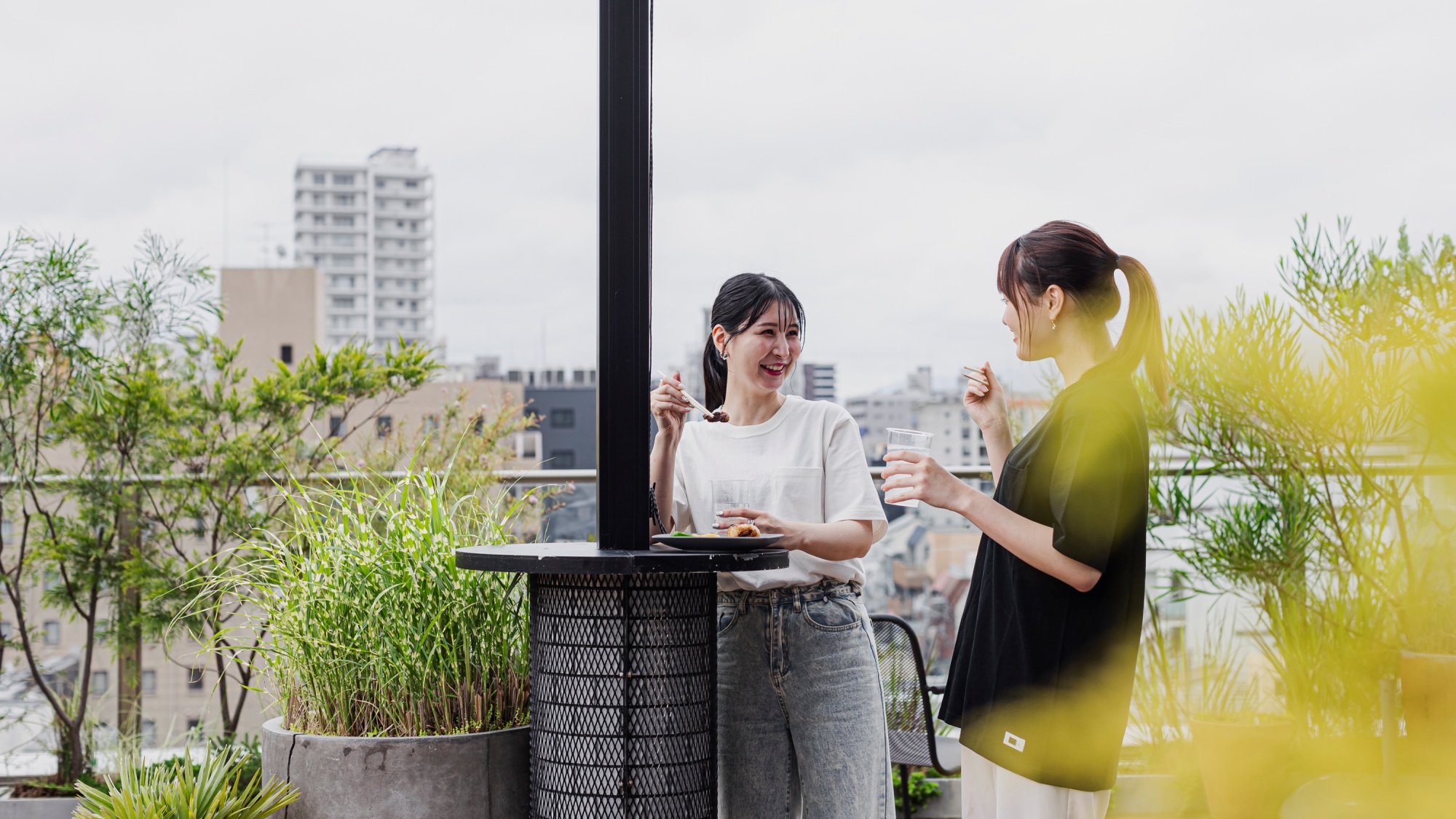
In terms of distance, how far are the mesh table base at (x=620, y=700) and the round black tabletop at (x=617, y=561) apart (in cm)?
6

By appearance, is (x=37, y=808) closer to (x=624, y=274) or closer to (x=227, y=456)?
(x=227, y=456)

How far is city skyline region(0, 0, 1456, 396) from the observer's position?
5.08 ft

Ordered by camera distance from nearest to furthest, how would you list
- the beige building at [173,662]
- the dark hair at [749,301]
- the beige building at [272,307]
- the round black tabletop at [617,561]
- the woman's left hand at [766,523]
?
the round black tabletop at [617,561]
the woman's left hand at [766,523]
the dark hair at [749,301]
the beige building at [173,662]
the beige building at [272,307]

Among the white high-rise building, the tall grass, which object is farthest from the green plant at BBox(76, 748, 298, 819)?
the white high-rise building

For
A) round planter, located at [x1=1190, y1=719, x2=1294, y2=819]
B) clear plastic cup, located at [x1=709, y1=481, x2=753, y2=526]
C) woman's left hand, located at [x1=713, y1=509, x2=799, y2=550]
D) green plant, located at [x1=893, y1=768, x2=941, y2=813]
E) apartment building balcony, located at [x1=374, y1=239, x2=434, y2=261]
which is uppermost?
apartment building balcony, located at [x1=374, y1=239, x2=434, y2=261]

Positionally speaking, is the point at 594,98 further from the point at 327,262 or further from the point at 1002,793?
the point at 327,262

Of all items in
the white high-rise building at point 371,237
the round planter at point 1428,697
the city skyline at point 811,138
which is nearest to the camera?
the city skyline at point 811,138

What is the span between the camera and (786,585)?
176 cm

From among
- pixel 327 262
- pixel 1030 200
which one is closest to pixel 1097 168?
pixel 1030 200

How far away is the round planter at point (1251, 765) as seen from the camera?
9.82 feet

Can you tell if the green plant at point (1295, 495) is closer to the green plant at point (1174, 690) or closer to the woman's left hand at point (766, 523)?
the green plant at point (1174, 690)

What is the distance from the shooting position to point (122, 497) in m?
3.31

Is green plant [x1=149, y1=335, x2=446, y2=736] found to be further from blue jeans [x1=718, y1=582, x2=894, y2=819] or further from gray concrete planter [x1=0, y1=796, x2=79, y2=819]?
blue jeans [x1=718, y1=582, x2=894, y2=819]

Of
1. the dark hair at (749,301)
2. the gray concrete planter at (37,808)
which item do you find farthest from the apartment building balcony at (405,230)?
the dark hair at (749,301)
